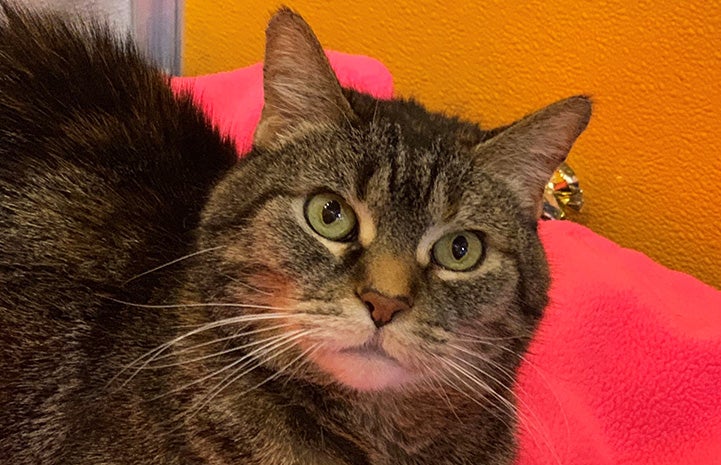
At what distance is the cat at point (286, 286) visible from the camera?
80cm

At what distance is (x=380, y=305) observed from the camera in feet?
2.45

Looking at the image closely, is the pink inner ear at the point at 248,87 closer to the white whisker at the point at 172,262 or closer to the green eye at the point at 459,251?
the white whisker at the point at 172,262

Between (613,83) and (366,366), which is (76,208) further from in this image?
(613,83)

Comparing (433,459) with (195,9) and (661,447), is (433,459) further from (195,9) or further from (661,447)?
(195,9)

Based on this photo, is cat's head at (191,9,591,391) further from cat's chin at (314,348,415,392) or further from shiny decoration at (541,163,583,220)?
shiny decoration at (541,163,583,220)

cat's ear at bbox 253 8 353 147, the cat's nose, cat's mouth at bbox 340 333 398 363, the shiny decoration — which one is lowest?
the shiny decoration

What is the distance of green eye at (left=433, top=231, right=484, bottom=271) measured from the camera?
83 cm

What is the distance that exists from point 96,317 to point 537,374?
2.11ft

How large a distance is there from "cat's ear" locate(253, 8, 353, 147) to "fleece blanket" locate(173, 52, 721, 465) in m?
0.30

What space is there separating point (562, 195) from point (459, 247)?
28.4 inches

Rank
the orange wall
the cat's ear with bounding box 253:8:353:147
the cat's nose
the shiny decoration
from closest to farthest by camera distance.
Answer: the cat's nose → the cat's ear with bounding box 253:8:353:147 → the orange wall → the shiny decoration

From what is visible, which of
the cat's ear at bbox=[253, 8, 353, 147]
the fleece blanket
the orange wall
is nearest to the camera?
the cat's ear at bbox=[253, 8, 353, 147]

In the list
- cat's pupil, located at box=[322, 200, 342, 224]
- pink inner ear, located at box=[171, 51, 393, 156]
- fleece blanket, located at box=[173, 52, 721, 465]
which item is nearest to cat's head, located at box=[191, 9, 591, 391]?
cat's pupil, located at box=[322, 200, 342, 224]

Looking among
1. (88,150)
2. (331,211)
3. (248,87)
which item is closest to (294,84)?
(331,211)
